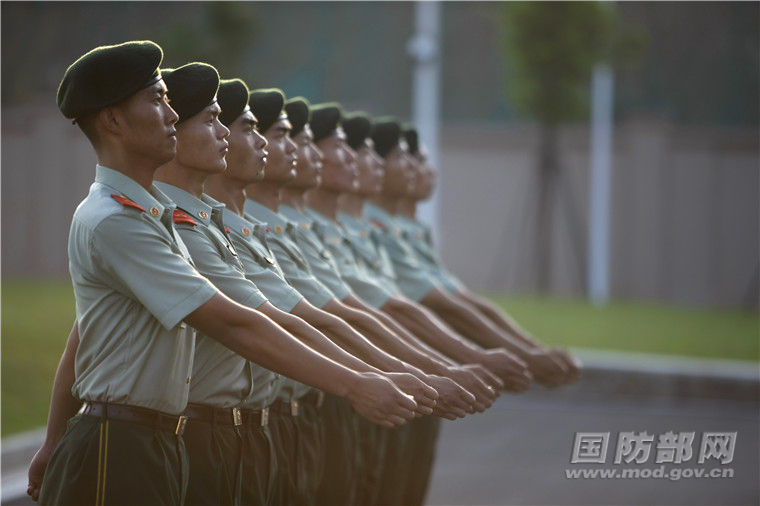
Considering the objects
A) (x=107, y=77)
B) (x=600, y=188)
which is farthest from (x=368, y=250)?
(x=600, y=188)

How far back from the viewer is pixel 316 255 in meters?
4.10

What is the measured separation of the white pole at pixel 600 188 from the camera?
18203 mm

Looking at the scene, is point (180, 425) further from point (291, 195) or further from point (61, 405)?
point (291, 195)

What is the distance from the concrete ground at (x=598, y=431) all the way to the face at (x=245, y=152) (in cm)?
208

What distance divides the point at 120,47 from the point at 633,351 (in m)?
9.97

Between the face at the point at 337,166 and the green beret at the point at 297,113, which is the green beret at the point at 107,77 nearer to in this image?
the green beret at the point at 297,113

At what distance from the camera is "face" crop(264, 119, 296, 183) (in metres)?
3.84

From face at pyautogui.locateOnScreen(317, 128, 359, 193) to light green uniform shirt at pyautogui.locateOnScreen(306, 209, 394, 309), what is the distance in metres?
0.14

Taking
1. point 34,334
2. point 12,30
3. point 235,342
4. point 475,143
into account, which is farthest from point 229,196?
point 475,143

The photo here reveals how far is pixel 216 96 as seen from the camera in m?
3.42

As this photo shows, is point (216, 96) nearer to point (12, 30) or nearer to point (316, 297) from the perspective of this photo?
point (316, 297)

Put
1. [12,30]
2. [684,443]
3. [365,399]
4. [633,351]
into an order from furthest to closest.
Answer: [12,30] < [633,351] < [684,443] < [365,399]

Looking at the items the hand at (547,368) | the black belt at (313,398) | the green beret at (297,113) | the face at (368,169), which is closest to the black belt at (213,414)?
the black belt at (313,398)

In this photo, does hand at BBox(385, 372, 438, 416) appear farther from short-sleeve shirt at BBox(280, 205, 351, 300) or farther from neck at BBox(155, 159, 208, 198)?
short-sleeve shirt at BBox(280, 205, 351, 300)
